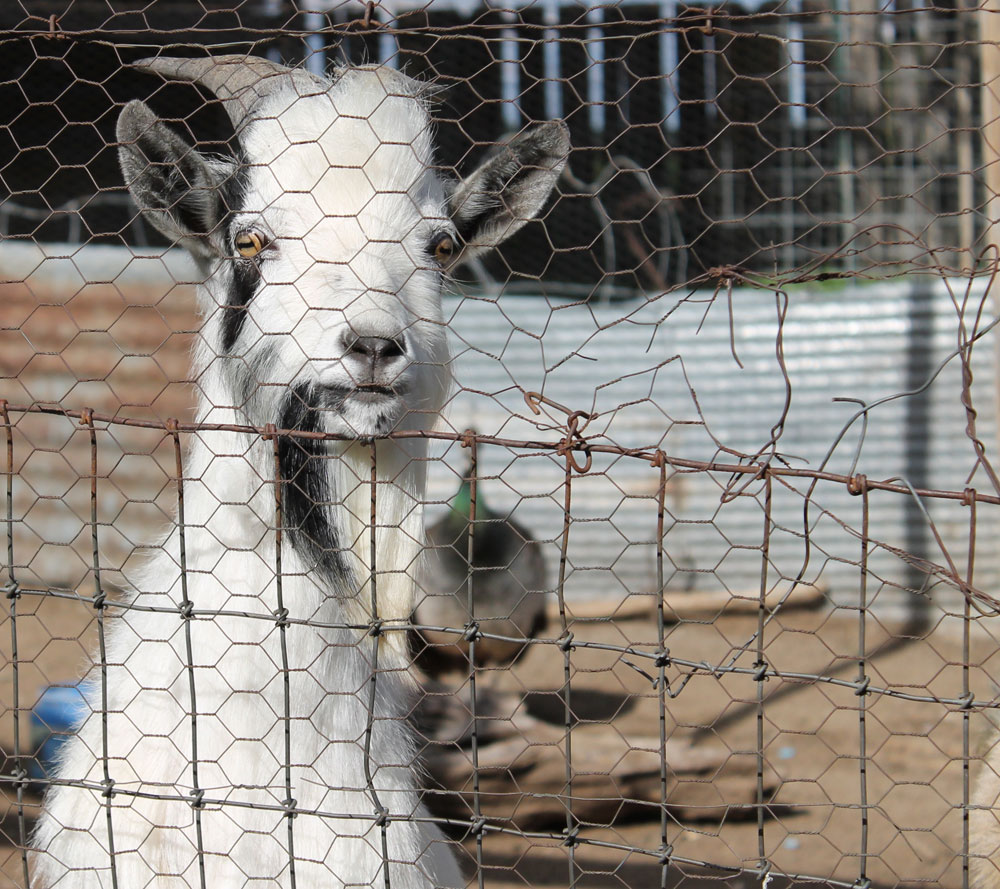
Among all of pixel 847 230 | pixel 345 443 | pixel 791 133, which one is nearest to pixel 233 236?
pixel 345 443

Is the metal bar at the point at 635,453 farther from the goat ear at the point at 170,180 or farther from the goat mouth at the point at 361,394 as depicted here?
the goat ear at the point at 170,180

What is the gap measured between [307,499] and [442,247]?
0.76 metres

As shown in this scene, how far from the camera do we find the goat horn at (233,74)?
2584 mm

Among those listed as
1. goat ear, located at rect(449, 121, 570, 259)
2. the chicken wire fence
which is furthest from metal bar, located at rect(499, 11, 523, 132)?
goat ear, located at rect(449, 121, 570, 259)

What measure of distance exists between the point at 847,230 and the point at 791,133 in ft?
6.52

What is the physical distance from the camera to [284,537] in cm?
239

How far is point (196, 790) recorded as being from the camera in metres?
2.18

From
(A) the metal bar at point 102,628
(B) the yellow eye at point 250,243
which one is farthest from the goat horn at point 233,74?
(A) the metal bar at point 102,628

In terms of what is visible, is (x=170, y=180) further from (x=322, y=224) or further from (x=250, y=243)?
(x=322, y=224)

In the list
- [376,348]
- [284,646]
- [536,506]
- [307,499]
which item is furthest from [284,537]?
[536,506]

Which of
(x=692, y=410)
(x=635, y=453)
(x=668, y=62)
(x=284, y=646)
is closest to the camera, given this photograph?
(x=635, y=453)

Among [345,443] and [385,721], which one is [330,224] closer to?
[345,443]

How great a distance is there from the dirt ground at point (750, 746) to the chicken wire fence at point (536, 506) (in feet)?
0.13

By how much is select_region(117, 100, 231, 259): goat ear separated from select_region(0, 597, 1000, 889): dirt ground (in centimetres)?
135
